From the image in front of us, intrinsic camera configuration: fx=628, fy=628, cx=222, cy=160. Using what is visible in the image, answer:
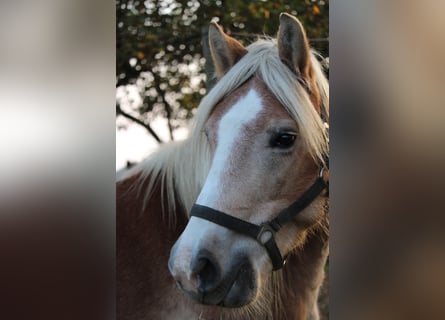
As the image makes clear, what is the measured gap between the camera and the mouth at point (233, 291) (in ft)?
7.72

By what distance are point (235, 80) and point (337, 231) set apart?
0.76 m

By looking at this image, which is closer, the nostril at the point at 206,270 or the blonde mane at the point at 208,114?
the nostril at the point at 206,270

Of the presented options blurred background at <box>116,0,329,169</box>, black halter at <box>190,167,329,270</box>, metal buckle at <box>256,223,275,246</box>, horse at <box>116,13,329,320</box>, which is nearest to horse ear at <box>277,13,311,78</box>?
horse at <box>116,13,329,320</box>

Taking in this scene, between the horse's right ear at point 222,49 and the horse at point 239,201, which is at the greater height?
the horse's right ear at point 222,49

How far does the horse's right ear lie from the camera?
2.57m

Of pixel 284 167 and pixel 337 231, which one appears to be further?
pixel 337 231

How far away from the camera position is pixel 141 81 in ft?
9.53

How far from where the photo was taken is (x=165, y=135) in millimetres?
2828

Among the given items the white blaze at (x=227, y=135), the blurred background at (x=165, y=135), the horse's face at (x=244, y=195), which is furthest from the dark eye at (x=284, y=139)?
the blurred background at (x=165, y=135)

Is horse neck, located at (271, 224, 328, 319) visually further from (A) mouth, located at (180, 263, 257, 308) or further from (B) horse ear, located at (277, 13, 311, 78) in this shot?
(B) horse ear, located at (277, 13, 311, 78)

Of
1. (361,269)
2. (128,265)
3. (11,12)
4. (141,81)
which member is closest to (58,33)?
(11,12)

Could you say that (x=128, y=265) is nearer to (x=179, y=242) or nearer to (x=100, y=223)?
(x=100, y=223)

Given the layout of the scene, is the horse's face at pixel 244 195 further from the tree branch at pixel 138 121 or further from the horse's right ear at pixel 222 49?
the tree branch at pixel 138 121

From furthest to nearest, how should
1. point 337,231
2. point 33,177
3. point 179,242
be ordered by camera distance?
1. point 33,177
2. point 337,231
3. point 179,242
